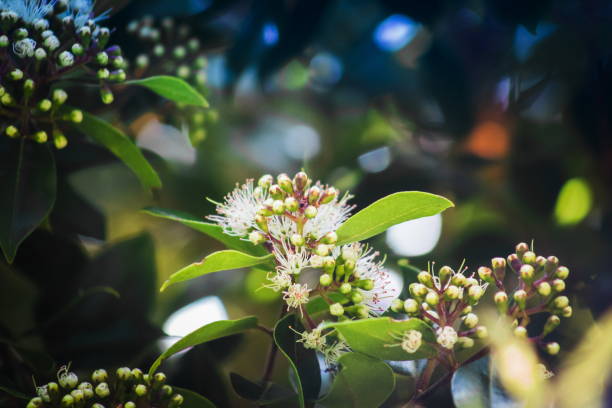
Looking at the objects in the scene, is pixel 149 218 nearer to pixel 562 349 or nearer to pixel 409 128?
pixel 409 128

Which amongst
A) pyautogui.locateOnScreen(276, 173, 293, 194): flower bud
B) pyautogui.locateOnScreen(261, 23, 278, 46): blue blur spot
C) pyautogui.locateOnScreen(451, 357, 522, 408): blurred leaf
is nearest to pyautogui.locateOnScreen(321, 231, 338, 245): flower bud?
pyautogui.locateOnScreen(276, 173, 293, 194): flower bud

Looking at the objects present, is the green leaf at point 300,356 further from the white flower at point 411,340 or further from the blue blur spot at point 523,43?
→ the blue blur spot at point 523,43

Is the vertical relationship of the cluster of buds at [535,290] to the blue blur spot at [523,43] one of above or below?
below

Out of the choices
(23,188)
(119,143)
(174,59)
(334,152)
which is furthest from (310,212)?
(334,152)

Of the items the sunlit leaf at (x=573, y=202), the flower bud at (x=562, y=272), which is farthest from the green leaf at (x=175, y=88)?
the sunlit leaf at (x=573, y=202)

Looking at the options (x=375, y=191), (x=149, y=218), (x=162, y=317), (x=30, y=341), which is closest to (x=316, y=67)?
(x=375, y=191)

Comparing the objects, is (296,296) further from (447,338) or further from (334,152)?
(334,152)

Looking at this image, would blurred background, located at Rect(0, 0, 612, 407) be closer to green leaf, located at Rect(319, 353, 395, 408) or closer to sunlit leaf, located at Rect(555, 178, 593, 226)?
sunlit leaf, located at Rect(555, 178, 593, 226)
